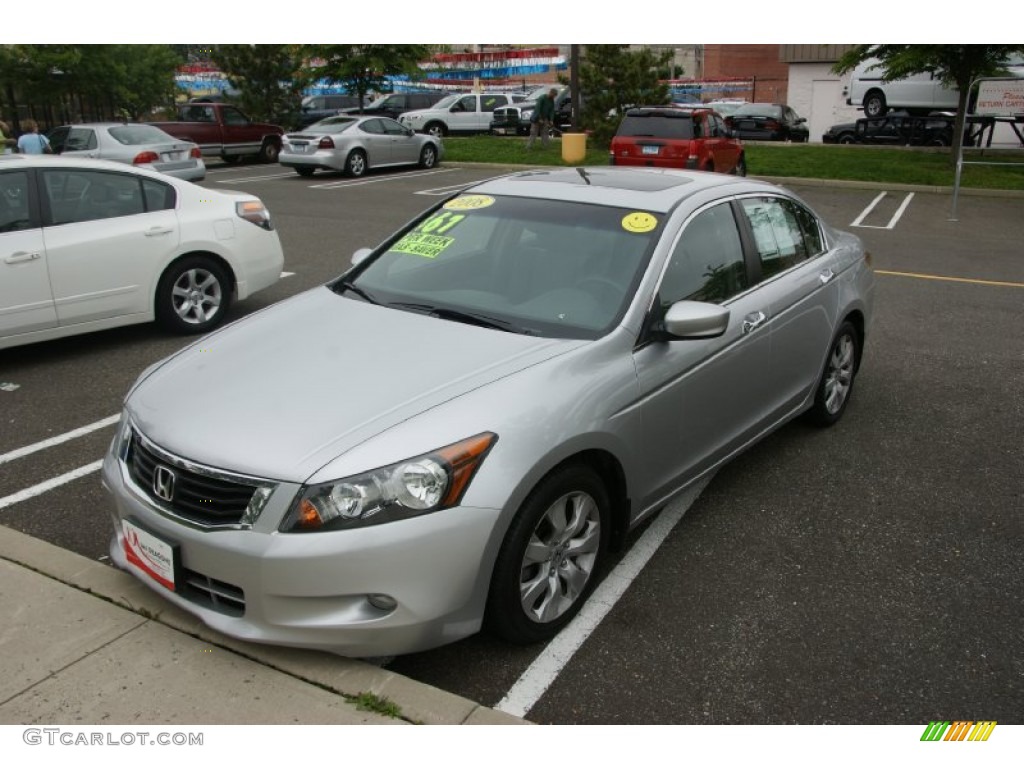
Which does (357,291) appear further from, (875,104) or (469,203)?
(875,104)

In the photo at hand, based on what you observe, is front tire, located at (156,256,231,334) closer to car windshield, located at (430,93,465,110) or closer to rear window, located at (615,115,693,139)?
rear window, located at (615,115,693,139)

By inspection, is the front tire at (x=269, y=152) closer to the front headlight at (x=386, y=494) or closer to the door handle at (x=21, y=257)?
the door handle at (x=21, y=257)

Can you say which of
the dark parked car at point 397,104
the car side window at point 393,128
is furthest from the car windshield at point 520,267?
the dark parked car at point 397,104

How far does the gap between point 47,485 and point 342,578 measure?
2598 mm

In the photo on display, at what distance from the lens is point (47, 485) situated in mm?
4719

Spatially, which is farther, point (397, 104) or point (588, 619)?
point (397, 104)

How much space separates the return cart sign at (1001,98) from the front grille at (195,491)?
14.8 metres

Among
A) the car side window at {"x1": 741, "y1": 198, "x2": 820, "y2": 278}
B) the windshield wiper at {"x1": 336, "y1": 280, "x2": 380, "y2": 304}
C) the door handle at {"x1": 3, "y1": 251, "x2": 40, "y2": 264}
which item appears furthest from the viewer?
the door handle at {"x1": 3, "y1": 251, "x2": 40, "y2": 264}

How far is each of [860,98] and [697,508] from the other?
105ft

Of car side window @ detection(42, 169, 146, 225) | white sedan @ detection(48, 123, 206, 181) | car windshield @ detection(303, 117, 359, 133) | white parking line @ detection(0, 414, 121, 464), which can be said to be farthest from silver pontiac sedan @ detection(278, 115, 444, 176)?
white parking line @ detection(0, 414, 121, 464)

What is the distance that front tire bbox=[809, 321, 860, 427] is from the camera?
541 centimetres

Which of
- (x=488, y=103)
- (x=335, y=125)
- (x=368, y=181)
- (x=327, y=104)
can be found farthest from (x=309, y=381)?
(x=327, y=104)

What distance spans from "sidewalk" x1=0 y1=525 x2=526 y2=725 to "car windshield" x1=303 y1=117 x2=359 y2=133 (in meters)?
17.9

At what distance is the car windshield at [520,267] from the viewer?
3.89 meters
